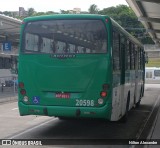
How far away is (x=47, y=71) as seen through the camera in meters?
10.6

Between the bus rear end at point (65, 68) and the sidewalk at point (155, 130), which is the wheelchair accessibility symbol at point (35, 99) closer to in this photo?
the bus rear end at point (65, 68)

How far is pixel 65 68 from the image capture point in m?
10.5

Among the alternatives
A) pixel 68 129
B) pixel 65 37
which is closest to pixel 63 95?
pixel 65 37

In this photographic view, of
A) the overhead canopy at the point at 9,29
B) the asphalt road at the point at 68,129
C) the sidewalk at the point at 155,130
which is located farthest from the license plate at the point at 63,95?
the overhead canopy at the point at 9,29

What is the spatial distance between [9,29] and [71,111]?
23555mm

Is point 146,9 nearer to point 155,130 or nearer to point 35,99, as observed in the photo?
point 155,130

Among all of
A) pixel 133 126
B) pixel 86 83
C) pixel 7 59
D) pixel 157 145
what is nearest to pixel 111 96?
pixel 86 83

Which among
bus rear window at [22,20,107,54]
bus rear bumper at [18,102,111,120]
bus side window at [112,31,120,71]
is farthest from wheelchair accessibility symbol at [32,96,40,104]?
bus side window at [112,31,120,71]

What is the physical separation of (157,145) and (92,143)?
1.53m

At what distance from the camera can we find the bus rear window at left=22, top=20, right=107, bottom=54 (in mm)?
10461

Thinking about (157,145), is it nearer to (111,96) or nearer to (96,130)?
(111,96)

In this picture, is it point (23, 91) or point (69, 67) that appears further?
point (23, 91)

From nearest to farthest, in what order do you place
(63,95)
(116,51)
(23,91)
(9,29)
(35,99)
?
1. (63,95)
2. (35,99)
3. (23,91)
4. (116,51)
5. (9,29)

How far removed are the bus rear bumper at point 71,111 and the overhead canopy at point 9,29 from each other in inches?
609
